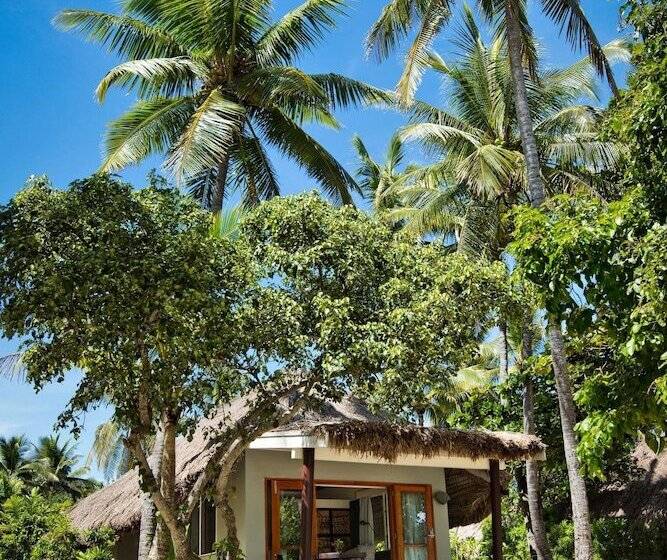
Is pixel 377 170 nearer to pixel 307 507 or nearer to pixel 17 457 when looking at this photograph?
pixel 307 507

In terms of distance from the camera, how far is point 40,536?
1171cm

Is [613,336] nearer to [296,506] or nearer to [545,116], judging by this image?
[296,506]

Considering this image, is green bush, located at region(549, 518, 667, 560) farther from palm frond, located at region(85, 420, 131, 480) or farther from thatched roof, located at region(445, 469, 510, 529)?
palm frond, located at region(85, 420, 131, 480)

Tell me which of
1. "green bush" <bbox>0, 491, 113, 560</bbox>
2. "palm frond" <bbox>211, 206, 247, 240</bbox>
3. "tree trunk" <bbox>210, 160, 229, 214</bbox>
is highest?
"tree trunk" <bbox>210, 160, 229, 214</bbox>

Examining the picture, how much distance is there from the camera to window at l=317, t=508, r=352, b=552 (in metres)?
14.6

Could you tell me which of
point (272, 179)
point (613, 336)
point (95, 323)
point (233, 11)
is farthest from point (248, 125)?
point (613, 336)

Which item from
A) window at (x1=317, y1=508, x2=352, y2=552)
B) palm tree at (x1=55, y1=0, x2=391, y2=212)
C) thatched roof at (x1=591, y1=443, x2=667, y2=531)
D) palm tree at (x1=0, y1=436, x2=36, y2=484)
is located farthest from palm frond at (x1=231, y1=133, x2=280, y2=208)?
palm tree at (x1=0, y1=436, x2=36, y2=484)

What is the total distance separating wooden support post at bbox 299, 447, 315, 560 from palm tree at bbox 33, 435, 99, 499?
107ft

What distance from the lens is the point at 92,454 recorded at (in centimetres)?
2842

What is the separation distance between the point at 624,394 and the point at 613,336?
0.52 m

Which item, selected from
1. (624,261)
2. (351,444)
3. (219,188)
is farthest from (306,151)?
(624,261)

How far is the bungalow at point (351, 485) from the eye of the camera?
9388 millimetres

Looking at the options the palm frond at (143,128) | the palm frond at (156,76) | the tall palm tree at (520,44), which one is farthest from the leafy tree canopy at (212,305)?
the palm frond at (156,76)

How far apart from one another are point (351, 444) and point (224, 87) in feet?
21.4
